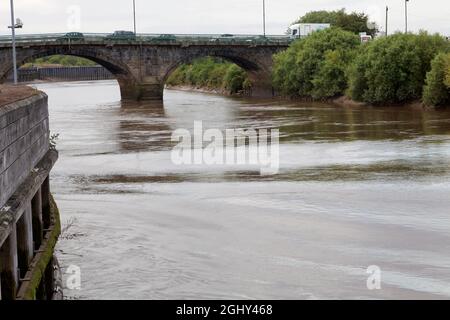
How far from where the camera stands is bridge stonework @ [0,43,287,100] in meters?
82.6

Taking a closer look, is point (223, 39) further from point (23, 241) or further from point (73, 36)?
point (23, 241)

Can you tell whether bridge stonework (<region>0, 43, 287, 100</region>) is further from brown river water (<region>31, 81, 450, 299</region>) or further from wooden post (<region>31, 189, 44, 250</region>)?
wooden post (<region>31, 189, 44, 250</region>)

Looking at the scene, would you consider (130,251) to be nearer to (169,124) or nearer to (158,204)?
(158,204)

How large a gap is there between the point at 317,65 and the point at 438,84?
69.9 feet

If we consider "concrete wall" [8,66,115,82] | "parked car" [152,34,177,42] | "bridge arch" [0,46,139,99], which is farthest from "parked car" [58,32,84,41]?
"concrete wall" [8,66,115,82]

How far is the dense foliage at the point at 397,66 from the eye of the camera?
69250 mm

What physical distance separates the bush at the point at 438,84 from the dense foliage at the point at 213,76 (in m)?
43.0

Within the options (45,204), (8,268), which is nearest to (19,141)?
(8,268)

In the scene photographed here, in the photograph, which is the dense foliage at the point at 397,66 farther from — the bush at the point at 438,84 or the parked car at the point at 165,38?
the parked car at the point at 165,38

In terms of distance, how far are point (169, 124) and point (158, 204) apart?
1264 inches

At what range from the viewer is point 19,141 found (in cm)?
1448

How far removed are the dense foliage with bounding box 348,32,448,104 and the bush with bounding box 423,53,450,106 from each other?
13.7 ft

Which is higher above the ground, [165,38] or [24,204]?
[165,38]
